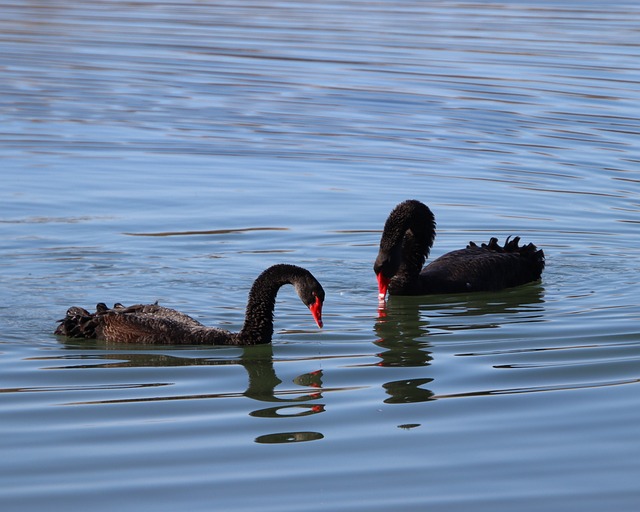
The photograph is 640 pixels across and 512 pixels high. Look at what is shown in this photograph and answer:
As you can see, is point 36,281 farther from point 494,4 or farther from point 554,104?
point 494,4

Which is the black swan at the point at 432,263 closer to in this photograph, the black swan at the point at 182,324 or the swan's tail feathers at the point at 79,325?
the black swan at the point at 182,324

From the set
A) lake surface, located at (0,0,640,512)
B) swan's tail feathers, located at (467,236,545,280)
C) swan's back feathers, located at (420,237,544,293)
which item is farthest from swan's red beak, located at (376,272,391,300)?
swan's tail feathers, located at (467,236,545,280)

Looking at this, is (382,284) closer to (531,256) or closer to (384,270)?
(384,270)

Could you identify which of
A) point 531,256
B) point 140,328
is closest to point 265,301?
point 140,328

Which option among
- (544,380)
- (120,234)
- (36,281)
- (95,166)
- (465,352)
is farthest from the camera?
(95,166)

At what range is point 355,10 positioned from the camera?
115 ft

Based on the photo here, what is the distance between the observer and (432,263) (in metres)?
12.2

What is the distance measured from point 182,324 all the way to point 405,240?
129 inches

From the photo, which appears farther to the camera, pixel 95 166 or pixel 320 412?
pixel 95 166

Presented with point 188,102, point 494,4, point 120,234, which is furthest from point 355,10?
point 120,234

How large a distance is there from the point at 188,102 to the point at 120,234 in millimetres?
8633

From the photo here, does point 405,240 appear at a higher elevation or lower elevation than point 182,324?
higher

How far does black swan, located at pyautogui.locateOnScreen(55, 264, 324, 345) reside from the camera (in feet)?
30.6

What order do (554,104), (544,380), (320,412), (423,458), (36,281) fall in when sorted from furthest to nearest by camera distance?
1. (554,104)
2. (36,281)
3. (544,380)
4. (320,412)
5. (423,458)
